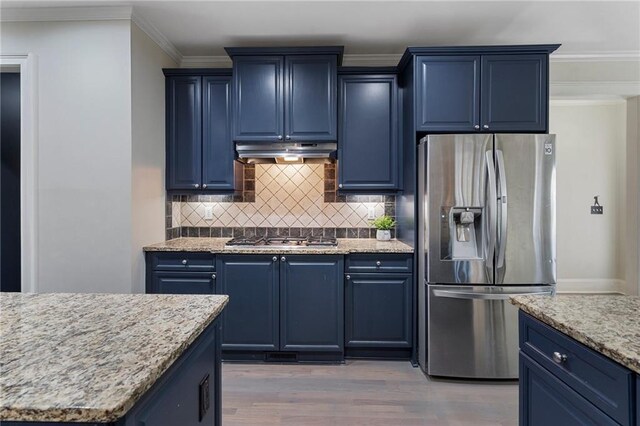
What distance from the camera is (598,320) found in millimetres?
1213

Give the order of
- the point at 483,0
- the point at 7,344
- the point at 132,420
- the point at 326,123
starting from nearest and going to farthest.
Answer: the point at 132,420 < the point at 7,344 < the point at 483,0 < the point at 326,123

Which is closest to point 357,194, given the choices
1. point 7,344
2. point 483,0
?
point 483,0

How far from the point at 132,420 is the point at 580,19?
148 inches

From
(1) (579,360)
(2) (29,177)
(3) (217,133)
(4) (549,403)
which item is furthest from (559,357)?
(2) (29,177)

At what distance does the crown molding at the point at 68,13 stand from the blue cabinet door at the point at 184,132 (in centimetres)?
67

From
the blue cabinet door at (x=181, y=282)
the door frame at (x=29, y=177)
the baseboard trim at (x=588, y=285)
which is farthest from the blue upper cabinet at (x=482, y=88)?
the baseboard trim at (x=588, y=285)

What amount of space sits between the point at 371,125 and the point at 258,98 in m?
1.02

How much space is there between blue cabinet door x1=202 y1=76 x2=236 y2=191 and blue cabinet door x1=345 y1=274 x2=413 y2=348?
1.47 metres

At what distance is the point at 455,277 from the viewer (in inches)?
103

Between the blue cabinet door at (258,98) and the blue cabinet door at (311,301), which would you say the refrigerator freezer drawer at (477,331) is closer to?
the blue cabinet door at (311,301)

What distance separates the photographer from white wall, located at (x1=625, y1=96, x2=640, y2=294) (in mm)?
4281

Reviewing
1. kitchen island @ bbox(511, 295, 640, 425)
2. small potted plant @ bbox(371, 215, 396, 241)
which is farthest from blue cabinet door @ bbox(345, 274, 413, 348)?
kitchen island @ bbox(511, 295, 640, 425)

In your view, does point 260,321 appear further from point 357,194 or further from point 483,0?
point 483,0

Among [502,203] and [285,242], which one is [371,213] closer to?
[285,242]
